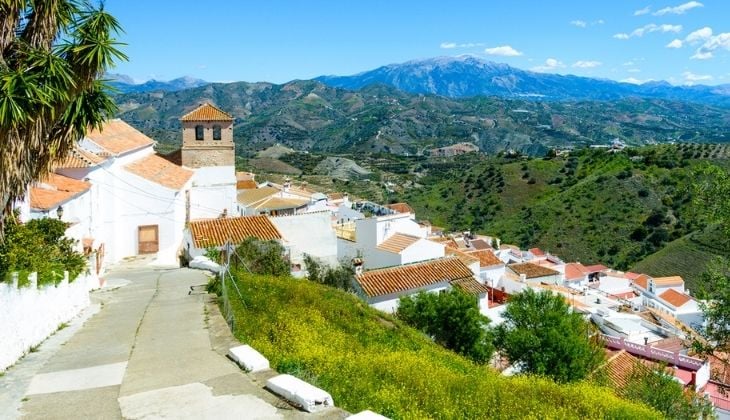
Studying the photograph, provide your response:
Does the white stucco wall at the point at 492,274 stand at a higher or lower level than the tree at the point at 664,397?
lower

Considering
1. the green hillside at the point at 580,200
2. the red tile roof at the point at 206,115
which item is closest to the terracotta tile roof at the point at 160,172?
the red tile roof at the point at 206,115

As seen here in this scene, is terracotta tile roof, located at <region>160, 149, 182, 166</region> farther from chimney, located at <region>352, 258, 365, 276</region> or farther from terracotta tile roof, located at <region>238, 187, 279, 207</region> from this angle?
chimney, located at <region>352, 258, 365, 276</region>

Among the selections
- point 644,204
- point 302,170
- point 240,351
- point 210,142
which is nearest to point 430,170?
point 302,170

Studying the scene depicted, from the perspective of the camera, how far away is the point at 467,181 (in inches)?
4090

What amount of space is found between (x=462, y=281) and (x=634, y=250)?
55.7m

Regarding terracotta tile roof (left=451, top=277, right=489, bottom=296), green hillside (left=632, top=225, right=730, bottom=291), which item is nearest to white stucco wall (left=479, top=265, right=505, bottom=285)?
terracotta tile roof (left=451, top=277, right=489, bottom=296)

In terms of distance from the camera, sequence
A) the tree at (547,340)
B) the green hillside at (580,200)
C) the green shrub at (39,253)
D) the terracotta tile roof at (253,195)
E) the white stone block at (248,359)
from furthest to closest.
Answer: the green hillside at (580,200)
the terracotta tile roof at (253,195)
the tree at (547,340)
the green shrub at (39,253)
the white stone block at (248,359)

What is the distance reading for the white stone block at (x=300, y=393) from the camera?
562cm

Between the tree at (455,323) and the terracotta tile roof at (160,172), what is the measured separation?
481 inches

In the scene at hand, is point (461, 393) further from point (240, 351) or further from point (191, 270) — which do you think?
point (191, 270)

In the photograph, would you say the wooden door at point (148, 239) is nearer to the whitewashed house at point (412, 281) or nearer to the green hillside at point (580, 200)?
the whitewashed house at point (412, 281)

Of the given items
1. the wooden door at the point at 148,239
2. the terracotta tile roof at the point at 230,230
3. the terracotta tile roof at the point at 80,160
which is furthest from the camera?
the wooden door at the point at 148,239

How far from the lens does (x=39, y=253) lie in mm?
10023

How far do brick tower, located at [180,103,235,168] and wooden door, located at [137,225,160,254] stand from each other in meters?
7.37
